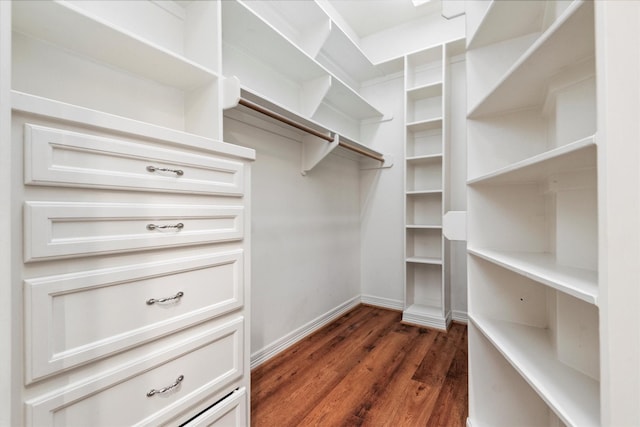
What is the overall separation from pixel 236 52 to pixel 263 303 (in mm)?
1565

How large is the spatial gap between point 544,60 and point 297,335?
6.66 feet

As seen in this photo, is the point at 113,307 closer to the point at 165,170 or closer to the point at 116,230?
the point at 116,230

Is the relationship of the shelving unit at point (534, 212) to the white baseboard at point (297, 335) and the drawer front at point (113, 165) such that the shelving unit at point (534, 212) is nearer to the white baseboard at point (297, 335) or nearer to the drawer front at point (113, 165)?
the drawer front at point (113, 165)

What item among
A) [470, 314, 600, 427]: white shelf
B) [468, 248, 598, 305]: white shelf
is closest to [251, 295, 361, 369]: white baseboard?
[470, 314, 600, 427]: white shelf

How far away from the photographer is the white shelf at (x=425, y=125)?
2.32 m

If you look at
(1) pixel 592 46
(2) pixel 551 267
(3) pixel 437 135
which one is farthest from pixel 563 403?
(3) pixel 437 135

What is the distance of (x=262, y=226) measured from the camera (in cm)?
179

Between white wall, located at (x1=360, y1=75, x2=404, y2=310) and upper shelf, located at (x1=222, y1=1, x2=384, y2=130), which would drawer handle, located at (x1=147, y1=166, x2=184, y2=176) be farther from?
white wall, located at (x1=360, y1=75, x2=404, y2=310)

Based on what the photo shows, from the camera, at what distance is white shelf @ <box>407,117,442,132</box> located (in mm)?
2324

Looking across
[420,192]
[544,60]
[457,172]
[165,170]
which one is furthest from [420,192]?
[165,170]

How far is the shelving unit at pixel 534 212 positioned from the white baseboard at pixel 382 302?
5.04 feet

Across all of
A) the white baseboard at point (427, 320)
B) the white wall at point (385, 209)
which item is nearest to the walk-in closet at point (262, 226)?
the white baseboard at point (427, 320)

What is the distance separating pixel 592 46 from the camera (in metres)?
0.70

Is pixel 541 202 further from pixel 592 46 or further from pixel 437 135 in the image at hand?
pixel 437 135
